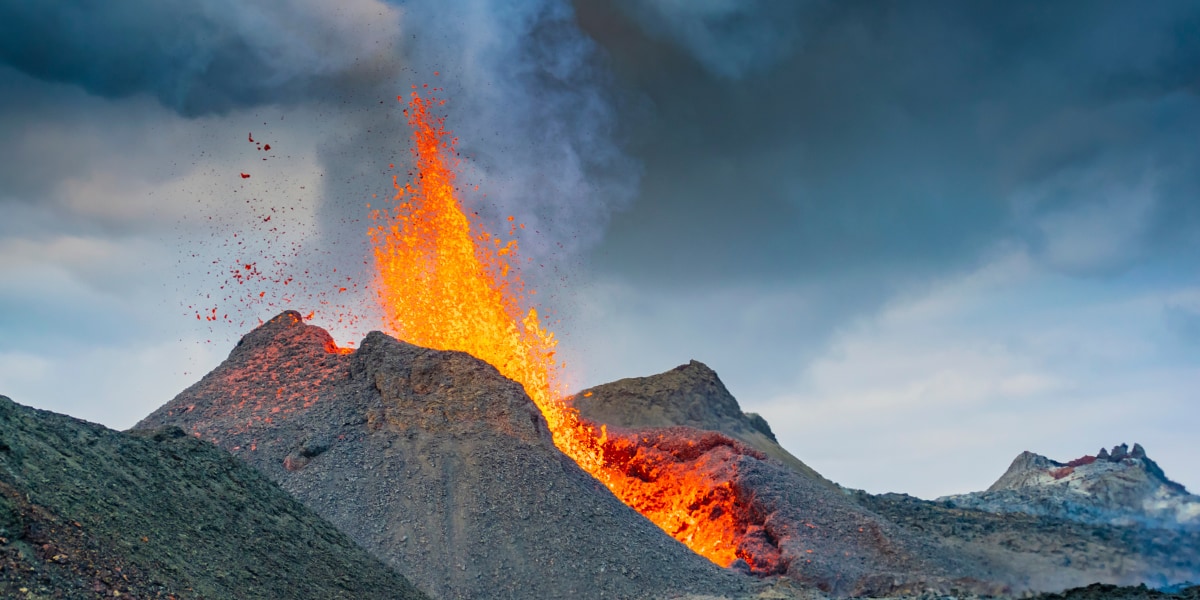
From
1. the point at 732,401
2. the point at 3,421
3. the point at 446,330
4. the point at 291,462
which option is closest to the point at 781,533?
the point at 446,330

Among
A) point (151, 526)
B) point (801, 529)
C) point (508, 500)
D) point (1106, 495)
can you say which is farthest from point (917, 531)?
point (151, 526)

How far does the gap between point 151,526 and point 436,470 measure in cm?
1487

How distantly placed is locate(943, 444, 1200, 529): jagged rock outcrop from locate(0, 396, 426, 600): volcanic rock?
42371 millimetres

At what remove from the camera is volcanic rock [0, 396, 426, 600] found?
1337 centimetres

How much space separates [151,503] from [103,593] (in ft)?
12.6

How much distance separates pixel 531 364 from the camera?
42031 mm

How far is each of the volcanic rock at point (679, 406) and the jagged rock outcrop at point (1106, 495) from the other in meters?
10.5

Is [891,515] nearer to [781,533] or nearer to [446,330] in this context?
[781,533]

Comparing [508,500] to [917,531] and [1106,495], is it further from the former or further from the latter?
[1106,495]

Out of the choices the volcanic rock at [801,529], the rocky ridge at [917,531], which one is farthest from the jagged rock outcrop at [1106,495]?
the volcanic rock at [801,529]

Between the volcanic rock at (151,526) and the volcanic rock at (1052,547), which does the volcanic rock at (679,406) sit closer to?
the volcanic rock at (1052,547)

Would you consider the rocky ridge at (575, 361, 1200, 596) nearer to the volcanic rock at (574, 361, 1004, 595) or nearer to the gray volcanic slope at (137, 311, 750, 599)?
the volcanic rock at (574, 361, 1004, 595)

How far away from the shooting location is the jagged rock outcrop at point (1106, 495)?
51906 mm

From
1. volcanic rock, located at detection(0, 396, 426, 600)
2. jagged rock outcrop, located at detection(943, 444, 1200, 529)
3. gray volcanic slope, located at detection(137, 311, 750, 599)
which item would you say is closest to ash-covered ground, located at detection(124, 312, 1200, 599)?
gray volcanic slope, located at detection(137, 311, 750, 599)
